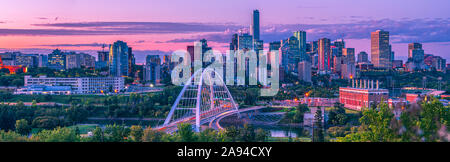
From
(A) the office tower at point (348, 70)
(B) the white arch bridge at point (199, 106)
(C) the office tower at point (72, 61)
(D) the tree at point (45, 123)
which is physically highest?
(C) the office tower at point (72, 61)

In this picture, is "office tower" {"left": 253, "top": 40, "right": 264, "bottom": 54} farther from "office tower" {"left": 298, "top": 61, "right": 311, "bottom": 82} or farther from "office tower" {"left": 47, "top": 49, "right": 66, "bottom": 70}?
"office tower" {"left": 47, "top": 49, "right": 66, "bottom": 70}

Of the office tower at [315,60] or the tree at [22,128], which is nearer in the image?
the tree at [22,128]

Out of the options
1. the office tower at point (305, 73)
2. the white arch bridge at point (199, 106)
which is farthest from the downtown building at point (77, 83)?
the office tower at point (305, 73)

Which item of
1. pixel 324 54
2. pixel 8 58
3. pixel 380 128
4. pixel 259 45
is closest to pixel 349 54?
pixel 324 54

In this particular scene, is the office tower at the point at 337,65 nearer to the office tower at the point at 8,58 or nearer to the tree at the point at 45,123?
the office tower at the point at 8,58

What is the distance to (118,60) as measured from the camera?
4191 centimetres

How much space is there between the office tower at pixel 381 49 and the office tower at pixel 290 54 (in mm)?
9619

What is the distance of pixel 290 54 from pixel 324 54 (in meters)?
9.19

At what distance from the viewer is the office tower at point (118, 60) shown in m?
41.3
